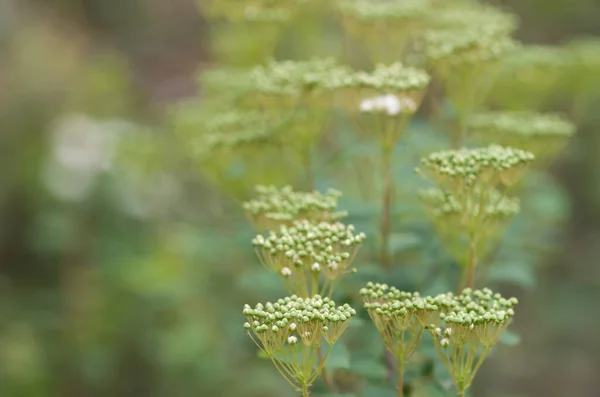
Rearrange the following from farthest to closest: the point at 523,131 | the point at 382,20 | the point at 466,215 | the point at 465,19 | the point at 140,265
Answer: the point at 140,265 → the point at 465,19 → the point at 382,20 → the point at 523,131 → the point at 466,215

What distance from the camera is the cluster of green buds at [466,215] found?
1810 mm

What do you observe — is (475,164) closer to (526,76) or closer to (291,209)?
(291,209)

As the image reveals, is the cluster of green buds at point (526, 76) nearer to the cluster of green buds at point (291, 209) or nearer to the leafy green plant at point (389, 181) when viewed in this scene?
the leafy green plant at point (389, 181)

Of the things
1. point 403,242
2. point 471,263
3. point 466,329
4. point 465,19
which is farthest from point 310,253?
point 465,19

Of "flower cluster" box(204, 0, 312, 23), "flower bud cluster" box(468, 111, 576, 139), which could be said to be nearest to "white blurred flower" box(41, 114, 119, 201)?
"flower cluster" box(204, 0, 312, 23)

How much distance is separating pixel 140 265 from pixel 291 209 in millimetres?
3516

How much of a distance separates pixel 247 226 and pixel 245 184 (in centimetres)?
16

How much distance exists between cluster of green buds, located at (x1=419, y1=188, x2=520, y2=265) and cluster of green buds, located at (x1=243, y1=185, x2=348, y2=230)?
0.93 ft

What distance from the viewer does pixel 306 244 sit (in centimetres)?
163

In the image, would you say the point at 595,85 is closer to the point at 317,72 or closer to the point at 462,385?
the point at 317,72

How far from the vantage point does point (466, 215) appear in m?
1.82

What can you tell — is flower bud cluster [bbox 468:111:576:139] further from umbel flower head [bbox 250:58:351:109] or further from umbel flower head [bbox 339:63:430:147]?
umbel flower head [bbox 250:58:351:109]

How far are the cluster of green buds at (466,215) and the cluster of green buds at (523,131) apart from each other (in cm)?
31

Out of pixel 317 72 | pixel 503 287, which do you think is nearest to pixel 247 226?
pixel 317 72
